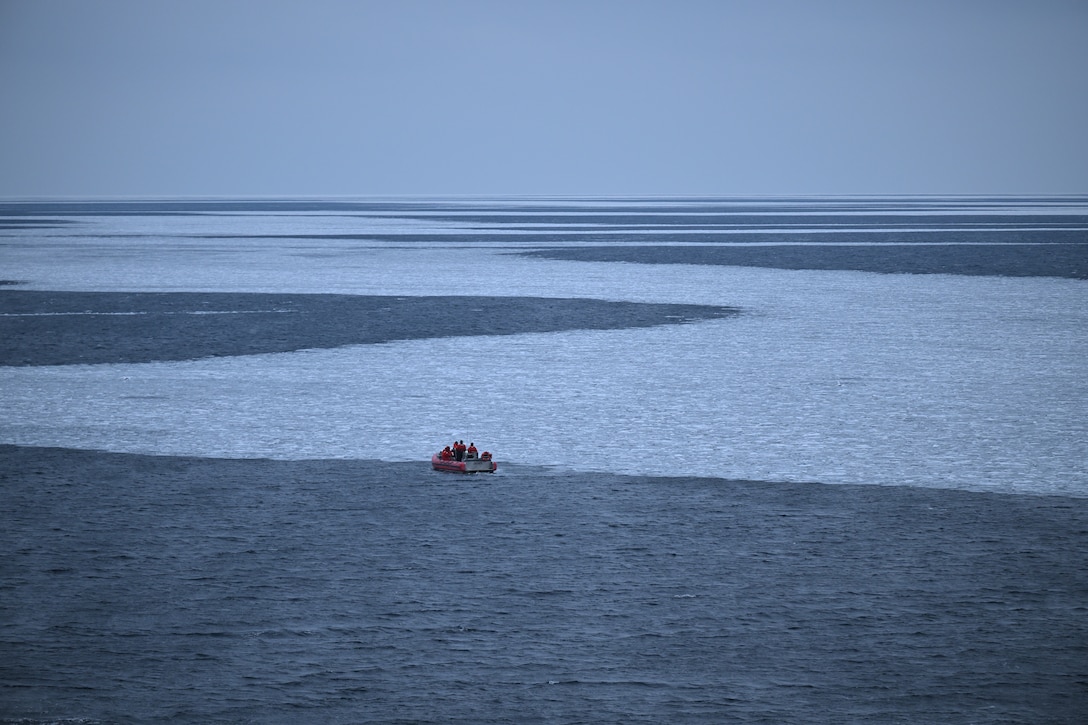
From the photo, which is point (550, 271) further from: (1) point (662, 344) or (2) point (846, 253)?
(1) point (662, 344)

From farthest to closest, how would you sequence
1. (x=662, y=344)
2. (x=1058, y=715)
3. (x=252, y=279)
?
(x=252, y=279) → (x=662, y=344) → (x=1058, y=715)

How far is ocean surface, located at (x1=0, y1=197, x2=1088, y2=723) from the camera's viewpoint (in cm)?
655

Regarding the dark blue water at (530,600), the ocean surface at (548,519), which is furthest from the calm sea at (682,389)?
the dark blue water at (530,600)

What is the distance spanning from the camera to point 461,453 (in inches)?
436

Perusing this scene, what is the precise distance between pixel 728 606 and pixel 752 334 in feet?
41.0

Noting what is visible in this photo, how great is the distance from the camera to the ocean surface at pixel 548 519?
6.55 meters

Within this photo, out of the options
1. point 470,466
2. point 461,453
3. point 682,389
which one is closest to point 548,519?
point 470,466

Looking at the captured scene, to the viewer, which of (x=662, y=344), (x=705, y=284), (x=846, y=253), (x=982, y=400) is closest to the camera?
(x=982, y=400)

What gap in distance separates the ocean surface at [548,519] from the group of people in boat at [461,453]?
0.67 feet

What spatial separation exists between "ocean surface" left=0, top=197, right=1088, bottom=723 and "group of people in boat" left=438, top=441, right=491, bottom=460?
8.1 inches

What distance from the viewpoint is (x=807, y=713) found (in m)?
6.18

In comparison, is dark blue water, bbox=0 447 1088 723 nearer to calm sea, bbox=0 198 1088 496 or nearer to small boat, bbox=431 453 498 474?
small boat, bbox=431 453 498 474

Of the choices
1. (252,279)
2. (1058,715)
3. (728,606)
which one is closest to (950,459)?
(728,606)

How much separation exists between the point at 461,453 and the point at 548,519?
1.70m
